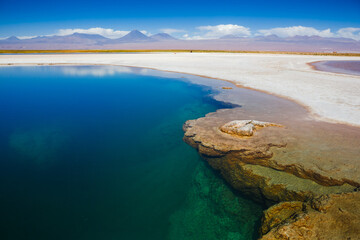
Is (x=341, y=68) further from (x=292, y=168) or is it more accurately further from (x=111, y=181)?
(x=111, y=181)

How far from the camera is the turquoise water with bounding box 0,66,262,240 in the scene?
Result: 3.87 m

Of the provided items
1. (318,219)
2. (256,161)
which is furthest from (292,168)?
(318,219)

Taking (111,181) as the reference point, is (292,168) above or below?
above

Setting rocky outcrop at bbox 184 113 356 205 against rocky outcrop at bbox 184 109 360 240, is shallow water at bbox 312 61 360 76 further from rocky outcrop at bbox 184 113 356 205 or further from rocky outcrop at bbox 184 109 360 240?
rocky outcrop at bbox 184 113 356 205

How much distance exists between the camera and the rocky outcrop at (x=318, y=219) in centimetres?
265

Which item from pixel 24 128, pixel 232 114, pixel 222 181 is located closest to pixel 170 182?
pixel 222 181

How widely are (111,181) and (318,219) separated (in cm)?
416

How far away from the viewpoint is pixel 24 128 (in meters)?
8.23

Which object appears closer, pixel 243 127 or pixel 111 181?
pixel 111 181

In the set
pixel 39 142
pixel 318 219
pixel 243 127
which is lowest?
pixel 39 142

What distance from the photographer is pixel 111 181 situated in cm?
505

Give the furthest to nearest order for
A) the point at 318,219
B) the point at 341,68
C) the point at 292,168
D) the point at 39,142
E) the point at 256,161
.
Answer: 1. the point at 341,68
2. the point at 39,142
3. the point at 256,161
4. the point at 292,168
5. the point at 318,219

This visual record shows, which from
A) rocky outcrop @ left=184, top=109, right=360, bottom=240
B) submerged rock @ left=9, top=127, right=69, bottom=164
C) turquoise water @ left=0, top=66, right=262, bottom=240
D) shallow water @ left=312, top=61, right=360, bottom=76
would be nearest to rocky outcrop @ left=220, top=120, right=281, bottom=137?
rocky outcrop @ left=184, top=109, right=360, bottom=240

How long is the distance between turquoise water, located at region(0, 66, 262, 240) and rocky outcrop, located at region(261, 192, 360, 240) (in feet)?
2.50
